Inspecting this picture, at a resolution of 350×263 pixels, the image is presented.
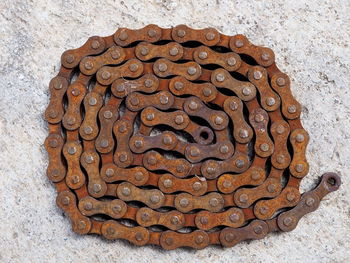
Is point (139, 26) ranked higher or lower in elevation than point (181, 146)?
higher

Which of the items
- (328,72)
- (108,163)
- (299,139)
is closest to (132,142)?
(108,163)

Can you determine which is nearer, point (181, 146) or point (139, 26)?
point (181, 146)

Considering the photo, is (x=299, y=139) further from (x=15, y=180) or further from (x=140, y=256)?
(x=15, y=180)
